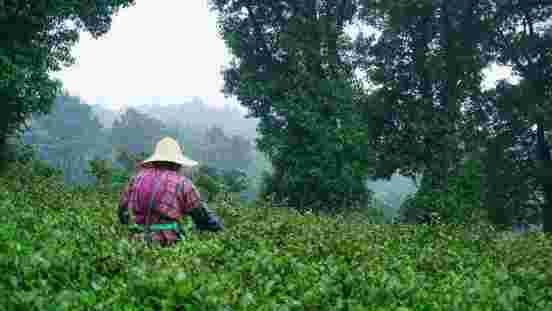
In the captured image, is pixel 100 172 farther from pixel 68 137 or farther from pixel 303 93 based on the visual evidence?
pixel 68 137

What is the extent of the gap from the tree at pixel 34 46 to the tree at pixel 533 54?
1573cm

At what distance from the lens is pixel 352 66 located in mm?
26203

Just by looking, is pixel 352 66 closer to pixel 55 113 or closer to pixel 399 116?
pixel 399 116

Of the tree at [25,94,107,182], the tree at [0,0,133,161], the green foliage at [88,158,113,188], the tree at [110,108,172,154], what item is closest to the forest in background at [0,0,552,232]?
the green foliage at [88,158,113,188]

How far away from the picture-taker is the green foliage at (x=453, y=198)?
21812 millimetres

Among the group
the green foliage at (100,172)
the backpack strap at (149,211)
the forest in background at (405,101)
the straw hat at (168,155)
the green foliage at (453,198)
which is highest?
the forest in background at (405,101)

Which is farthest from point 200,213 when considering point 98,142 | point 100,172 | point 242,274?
point 98,142

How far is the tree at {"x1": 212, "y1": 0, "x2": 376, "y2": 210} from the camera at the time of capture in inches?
960

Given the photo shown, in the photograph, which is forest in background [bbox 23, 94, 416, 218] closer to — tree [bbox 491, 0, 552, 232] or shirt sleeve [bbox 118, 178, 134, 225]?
tree [bbox 491, 0, 552, 232]

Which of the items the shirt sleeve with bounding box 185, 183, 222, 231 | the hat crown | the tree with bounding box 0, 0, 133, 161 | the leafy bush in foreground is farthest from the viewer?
the tree with bounding box 0, 0, 133, 161

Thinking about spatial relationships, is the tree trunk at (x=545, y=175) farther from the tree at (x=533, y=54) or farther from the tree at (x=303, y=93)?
the tree at (x=303, y=93)

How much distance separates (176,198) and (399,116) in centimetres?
1845

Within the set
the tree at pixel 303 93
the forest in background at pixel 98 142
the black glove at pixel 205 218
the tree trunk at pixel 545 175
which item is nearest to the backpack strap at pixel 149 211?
the black glove at pixel 205 218

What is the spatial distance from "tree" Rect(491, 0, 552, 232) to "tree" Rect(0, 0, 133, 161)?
619 inches
